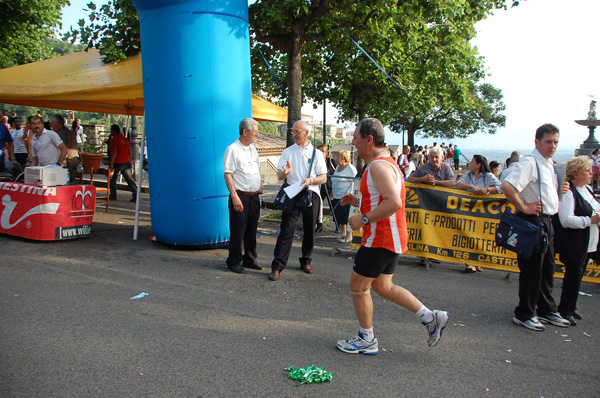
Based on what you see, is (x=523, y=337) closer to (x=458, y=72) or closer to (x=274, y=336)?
(x=274, y=336)

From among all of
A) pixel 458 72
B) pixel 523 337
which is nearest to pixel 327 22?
pixel 523 337

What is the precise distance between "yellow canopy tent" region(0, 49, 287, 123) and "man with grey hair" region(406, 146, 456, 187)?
420 cm

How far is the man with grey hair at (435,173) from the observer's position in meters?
6.66

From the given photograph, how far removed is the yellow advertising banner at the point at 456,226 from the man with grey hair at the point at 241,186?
231cm

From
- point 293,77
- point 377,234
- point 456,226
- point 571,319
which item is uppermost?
point 293,77

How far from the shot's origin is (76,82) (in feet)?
25.8

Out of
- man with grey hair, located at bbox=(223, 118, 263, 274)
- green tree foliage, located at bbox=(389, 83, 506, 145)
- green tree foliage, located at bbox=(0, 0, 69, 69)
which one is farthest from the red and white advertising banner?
green tree foliage, located at bbox=(389, 83, 506, 145)

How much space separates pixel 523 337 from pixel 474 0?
8.62 metres

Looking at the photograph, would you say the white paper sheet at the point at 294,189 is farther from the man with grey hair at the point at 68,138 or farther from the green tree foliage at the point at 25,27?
the green tree foliage at the point at 25,27

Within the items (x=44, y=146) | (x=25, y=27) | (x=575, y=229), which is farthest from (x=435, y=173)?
(x=25, y=27)

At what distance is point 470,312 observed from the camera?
4.91 metres

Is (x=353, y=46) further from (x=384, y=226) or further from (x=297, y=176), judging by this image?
(x=384, y=226)

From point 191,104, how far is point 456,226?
4.01 meters

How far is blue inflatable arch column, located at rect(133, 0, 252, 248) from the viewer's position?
6.17m
